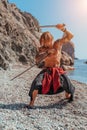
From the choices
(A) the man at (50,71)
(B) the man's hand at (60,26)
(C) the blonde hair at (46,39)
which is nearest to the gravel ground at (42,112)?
(A) the man at (50,71)

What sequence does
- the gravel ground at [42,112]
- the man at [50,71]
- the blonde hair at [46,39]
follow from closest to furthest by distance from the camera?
1. the gravel ground at [42,112]
2. the man at [50,71]
3. the blonde hair at [46,39]

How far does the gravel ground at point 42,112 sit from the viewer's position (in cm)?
754

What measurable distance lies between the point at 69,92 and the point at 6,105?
1824 millimetres

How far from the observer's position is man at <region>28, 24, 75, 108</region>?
9227 millimetres

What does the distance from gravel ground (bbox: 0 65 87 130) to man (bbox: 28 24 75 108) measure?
0.48 m

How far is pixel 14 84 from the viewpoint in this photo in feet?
42.8

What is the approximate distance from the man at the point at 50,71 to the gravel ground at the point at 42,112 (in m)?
0.48

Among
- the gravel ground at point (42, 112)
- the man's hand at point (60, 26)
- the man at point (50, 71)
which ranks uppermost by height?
the man's hand at point (60, 26)

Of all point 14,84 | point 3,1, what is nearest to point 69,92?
point 14,84

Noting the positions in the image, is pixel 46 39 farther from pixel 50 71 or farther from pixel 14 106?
pixel 14 106

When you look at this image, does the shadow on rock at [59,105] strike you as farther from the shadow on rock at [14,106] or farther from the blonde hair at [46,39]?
the blonde hair at [46,39]

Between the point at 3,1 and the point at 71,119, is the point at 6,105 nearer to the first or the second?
the point at 71,119

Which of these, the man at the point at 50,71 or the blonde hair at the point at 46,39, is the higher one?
the blonde hair at the point at 46,39

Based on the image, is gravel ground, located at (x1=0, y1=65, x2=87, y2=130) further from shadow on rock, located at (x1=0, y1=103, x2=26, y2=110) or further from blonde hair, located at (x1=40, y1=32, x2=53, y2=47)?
blonde hair, located at (x1=40, y1=32, x2=53, y2=47)
